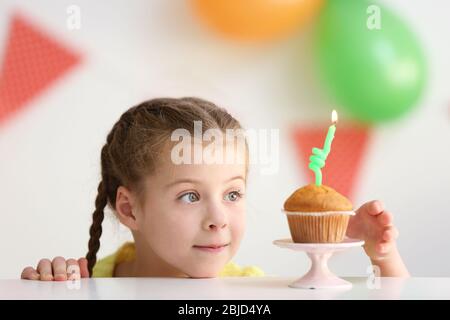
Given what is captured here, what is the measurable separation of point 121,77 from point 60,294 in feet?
6.73

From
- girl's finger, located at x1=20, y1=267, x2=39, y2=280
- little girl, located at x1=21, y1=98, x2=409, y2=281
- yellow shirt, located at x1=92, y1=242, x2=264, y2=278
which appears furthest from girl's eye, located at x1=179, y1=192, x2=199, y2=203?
yellow shirt, located at x1=92, y1=242, x2=264, y2=278

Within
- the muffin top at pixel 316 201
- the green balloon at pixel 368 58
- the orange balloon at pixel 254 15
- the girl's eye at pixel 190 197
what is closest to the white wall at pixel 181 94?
the orange balloon at pixel 254 15

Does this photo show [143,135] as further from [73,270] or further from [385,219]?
[385,219]

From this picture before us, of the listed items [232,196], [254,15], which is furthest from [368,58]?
[232,196]

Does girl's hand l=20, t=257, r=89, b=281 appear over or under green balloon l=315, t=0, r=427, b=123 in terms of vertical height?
under

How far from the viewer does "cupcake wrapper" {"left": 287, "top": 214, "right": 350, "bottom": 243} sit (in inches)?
32.9

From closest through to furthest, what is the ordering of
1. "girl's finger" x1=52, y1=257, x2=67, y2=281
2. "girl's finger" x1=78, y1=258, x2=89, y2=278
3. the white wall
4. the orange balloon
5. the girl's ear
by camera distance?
"girl's finger" x1=52, y1=257, x2=67, y2=281 < "girl's finger" x1=78, y1=258, x2=89, y2=278 < the girl's ear < the orange balloon < the white wall

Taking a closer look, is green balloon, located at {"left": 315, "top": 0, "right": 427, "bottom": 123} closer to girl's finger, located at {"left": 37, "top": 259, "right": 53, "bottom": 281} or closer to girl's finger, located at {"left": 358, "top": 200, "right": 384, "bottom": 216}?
girl's finger, located at {"left": 358, "top": 200, "right": 384, "bottom": 216}

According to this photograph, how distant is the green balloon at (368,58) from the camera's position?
239 cm

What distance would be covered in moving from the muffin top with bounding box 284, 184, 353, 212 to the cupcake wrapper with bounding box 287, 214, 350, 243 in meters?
0.01

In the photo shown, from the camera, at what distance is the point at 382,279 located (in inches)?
38.4

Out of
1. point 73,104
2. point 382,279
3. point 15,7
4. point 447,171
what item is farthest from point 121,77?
point 382,279
